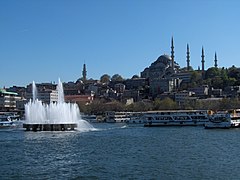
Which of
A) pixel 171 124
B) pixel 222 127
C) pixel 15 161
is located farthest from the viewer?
pixel 171 124

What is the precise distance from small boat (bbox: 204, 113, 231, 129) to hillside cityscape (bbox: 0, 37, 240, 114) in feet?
118

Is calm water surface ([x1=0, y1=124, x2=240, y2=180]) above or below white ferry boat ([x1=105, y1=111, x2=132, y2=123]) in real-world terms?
below

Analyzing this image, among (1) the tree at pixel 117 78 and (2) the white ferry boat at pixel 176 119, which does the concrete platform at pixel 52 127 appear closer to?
(2) the white ferry boat at pixel 176 119

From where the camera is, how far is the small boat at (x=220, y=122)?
53.9m

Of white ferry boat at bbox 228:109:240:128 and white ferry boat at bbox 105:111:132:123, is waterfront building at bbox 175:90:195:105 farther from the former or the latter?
white ferry boat at bbox 228:109:240:128

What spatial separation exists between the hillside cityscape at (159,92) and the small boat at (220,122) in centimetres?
3594

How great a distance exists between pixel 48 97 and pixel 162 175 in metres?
111

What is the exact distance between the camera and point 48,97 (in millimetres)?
127875

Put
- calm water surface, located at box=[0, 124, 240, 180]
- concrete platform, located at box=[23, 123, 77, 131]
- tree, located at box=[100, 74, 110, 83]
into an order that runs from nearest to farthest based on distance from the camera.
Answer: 1. calm water surface, located at box=[0, 124, 240, 180]
2. concrete platform, located at box=[23, 123, 77, 131]
3. tree, located at box=[100, 74, 110, 83]

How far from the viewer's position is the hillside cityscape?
107 meters

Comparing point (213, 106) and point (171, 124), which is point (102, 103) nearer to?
point (213, 106)

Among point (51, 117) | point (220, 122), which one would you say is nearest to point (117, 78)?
point (220, 122)

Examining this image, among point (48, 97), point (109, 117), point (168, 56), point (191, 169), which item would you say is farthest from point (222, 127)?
point (168, 56)

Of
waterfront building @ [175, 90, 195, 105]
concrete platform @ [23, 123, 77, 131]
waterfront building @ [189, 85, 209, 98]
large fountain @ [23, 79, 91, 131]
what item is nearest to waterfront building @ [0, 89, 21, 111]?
waterfront building @ [175, 90, 195, 105]
